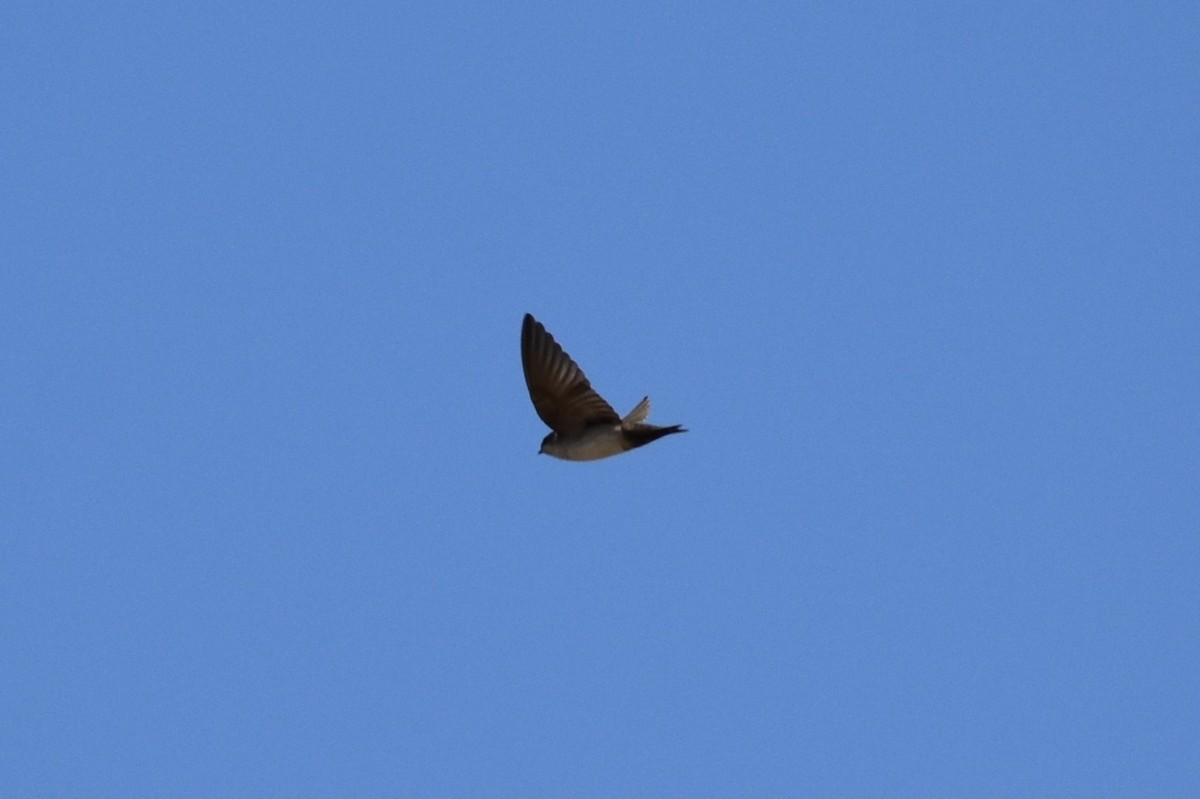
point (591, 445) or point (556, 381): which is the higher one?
point (556, 381)

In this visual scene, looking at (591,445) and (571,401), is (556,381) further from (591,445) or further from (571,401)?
(591,445)

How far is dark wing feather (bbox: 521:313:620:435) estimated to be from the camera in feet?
44.3

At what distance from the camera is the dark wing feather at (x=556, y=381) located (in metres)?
13.5

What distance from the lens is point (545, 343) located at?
1352 centimetres

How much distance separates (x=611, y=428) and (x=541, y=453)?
0.60 meters

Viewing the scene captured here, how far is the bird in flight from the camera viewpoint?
44.3 ft

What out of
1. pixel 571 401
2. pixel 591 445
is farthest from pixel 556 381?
pixel 591 445

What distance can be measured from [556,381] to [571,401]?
161 mm

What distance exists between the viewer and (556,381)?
44.4 feet

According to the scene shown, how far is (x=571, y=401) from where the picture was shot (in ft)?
44.4

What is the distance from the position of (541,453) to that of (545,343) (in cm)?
82

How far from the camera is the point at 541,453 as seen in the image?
45.7 ft

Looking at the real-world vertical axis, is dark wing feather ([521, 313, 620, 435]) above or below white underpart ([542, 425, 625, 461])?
above

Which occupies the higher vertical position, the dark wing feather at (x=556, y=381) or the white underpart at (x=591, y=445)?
the dark wing feather at (x=556, y=381)
